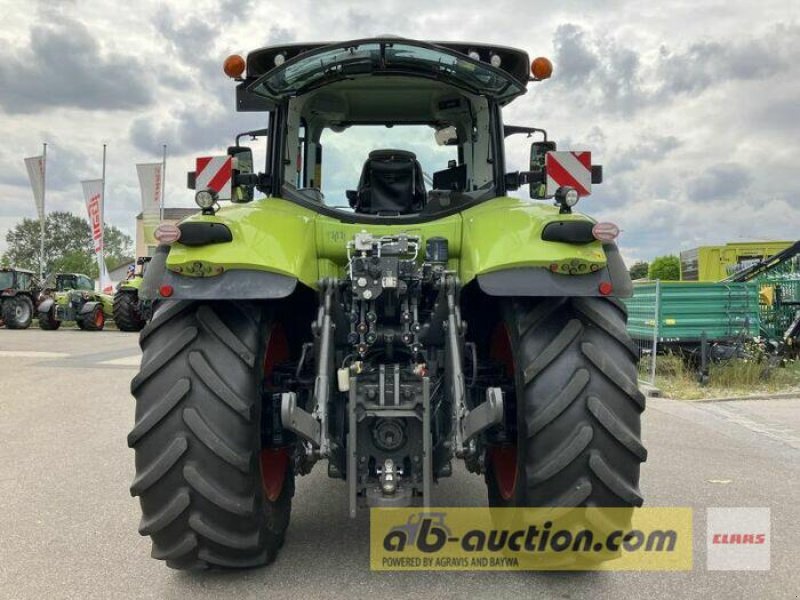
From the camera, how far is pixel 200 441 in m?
2.68

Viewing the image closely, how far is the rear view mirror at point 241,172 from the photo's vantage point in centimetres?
380

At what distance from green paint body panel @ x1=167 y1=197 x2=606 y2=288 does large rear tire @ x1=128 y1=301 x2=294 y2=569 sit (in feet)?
1.00

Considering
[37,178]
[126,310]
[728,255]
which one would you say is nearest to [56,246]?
[37,178]

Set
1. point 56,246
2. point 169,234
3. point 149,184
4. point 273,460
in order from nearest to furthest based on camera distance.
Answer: point 169,234, point 273,460, point 149,184, point 56,246

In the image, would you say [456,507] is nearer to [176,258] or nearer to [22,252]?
[176,258]

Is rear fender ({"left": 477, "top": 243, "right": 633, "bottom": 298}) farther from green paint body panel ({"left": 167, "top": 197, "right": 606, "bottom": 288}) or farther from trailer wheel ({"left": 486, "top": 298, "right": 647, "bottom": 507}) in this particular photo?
trailer wheel ({"left": 486, "top": 298, "right": 647, "bottom": 507})

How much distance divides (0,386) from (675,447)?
879 cm

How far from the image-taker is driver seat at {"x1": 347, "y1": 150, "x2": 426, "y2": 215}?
3900mm

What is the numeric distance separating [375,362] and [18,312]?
2294 centimetres

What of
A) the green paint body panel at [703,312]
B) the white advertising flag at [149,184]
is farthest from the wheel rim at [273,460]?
the white advertising flag at [149,184]

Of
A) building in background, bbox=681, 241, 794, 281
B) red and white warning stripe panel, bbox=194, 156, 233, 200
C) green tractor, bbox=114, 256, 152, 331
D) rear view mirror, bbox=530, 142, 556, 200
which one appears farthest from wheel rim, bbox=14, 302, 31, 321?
rear view mirror, bbox=530, 142, 556, 200

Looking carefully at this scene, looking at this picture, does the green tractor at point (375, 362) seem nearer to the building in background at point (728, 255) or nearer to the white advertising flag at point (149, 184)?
the building in background at point (728, 255)

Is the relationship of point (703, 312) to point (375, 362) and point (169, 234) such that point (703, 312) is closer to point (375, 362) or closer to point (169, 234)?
point (375, 362)

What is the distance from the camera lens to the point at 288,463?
10.9 ft
